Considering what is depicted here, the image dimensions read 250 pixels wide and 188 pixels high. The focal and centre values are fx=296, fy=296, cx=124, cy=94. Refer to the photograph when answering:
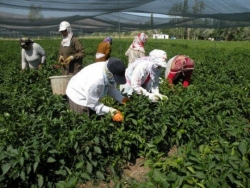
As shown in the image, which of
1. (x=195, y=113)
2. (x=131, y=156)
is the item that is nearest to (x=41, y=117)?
(x=131, y=156)

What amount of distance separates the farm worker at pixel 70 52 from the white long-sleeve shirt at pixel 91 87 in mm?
2052

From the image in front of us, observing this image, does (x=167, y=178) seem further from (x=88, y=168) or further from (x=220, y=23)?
(x=220, y=23)

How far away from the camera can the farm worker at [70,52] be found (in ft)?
17.5

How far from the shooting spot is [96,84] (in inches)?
119

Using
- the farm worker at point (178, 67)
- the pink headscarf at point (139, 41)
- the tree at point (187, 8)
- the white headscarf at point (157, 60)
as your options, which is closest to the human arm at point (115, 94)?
the white headscarf at point (157, 60)

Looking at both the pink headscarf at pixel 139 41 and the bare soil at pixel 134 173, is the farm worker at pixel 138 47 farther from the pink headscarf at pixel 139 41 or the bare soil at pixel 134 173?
the bare soil at pixel 134 173

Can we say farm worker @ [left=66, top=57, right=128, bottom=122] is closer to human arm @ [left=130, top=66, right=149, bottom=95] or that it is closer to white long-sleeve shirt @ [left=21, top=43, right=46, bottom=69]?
human arm @ [left=130, top=66, right=149, bottom=95]

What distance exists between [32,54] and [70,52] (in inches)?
37.6

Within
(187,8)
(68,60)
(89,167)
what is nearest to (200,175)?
(89,167)

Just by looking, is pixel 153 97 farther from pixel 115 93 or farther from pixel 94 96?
pixel 94 96

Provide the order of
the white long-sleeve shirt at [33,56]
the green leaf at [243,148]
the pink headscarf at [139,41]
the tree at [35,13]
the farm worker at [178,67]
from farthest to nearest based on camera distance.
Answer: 1. the tree at [35,13]
2. the pink headscarf at [139,41]
3. the white long-sleeve shirt at [33,56]
4. the farm worker at [178,67]
5. the green leaf at [243,148]

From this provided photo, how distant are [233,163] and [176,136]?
1.74 metres

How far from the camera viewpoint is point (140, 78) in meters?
3.92

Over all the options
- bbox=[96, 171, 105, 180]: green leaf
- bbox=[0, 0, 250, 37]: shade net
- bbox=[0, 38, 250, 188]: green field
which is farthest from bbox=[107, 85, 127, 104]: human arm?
bbox=[0, 0, 250, 37]: shade net
